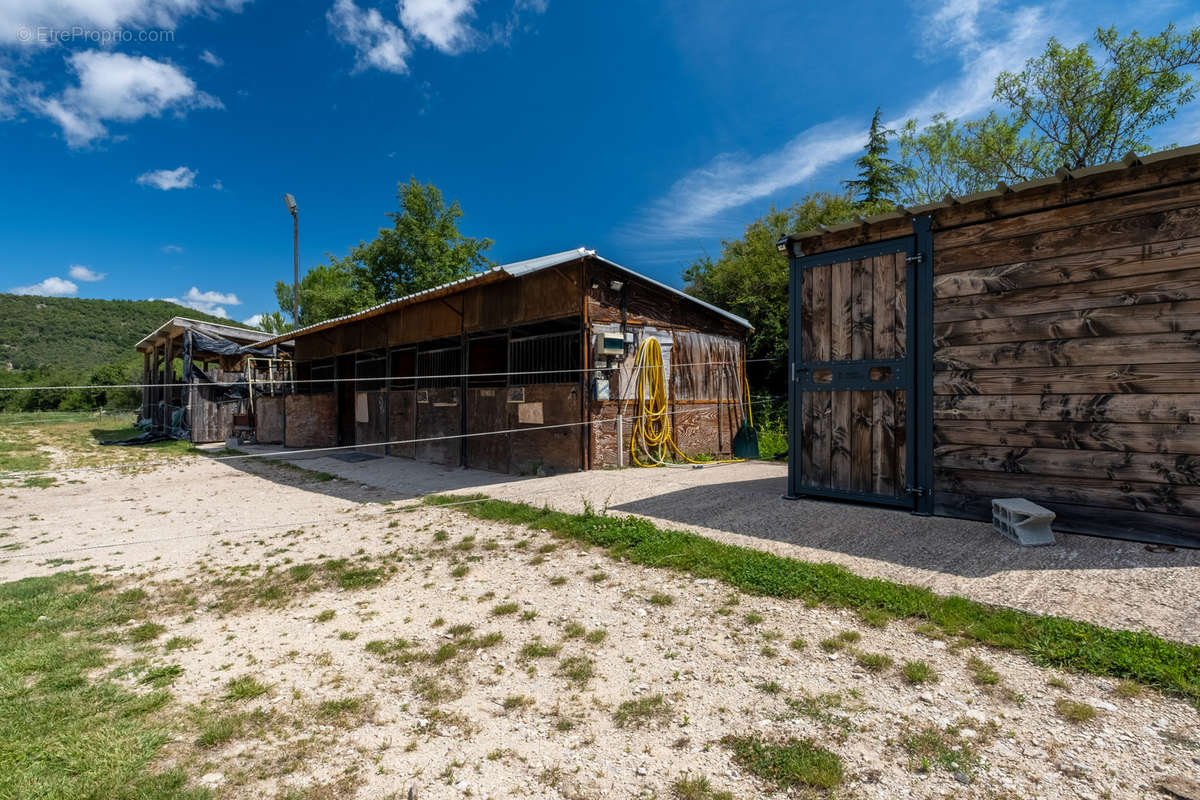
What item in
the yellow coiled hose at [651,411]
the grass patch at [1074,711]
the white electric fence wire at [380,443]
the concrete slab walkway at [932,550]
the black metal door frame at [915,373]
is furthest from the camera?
the yellow coiled hose at [651,411]

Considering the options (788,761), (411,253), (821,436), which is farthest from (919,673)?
(411,253)

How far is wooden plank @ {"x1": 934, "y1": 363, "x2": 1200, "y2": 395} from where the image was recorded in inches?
150

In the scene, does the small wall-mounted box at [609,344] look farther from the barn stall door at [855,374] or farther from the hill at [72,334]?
the hill at [72,334]

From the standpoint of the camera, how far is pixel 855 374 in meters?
5.32

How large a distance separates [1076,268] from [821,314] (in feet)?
6.65

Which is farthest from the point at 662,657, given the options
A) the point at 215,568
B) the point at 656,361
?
the point at 656,361

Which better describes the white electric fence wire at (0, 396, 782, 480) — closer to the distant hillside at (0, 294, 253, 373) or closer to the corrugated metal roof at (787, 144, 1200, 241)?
the corrugated metal roof at (787, 144, 1200, 241)

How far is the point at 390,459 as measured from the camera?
12250mm

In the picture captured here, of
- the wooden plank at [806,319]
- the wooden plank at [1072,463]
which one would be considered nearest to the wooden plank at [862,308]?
the wooden plank at [806,319]

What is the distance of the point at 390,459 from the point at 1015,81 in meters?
21.9

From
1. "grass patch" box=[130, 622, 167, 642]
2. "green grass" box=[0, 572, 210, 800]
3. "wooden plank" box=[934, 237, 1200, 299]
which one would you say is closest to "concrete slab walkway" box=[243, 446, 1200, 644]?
"wooden plank" box=[934, 237, 1200, 299]

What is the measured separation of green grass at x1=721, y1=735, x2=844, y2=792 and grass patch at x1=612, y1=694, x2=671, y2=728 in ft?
1.01

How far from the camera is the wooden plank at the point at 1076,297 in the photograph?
12.5ft

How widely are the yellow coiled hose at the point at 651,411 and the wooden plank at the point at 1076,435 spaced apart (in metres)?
5.16
